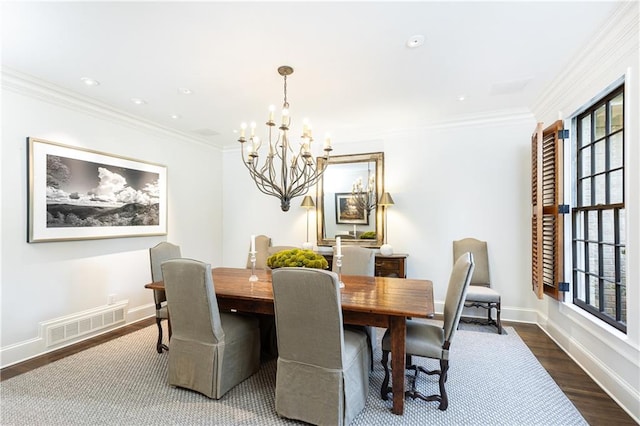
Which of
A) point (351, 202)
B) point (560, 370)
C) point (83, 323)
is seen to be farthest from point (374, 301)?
point (83, 323)

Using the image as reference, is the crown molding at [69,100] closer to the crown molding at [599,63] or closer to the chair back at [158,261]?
the chair back at [158,261]

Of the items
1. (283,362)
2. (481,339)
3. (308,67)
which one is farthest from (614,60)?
(283,362)

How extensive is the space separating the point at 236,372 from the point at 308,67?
104 inches

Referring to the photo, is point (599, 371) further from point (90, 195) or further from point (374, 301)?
point (90, 195)

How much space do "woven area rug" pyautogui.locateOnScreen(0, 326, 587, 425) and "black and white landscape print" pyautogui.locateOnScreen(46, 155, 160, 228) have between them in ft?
4.85

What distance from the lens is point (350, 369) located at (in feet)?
6.57

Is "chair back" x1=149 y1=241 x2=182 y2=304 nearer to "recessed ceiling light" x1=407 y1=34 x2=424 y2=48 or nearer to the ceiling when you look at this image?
the ceiling

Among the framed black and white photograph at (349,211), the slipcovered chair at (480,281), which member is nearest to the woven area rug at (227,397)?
the slipcovered chair at (480,281)

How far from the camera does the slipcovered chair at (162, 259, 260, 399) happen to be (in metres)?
2.24

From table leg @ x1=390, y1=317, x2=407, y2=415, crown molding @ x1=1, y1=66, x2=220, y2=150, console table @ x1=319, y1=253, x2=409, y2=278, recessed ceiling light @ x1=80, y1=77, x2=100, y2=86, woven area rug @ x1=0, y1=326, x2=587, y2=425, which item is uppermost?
recessed ceiling light @ x1=80, y1=77, x2=100, y2=86

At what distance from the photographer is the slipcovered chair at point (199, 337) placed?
2.24m

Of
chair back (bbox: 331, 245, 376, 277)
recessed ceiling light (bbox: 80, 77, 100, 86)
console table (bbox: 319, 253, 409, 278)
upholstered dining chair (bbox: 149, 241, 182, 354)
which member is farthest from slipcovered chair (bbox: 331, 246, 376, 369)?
recessed ceiling light (bbox: 80, 77, 100, 86)

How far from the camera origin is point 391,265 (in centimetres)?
422

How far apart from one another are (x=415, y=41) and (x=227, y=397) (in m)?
3.03
